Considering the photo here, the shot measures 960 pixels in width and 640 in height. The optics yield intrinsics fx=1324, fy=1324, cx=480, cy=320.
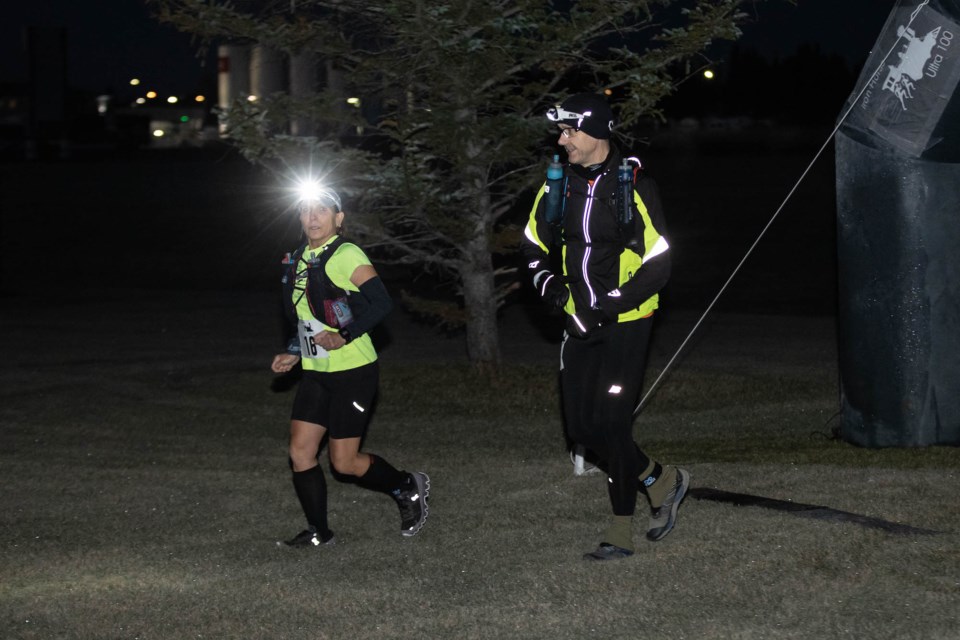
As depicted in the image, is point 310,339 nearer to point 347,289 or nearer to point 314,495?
point 347,289

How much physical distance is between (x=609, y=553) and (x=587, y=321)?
3.50ft

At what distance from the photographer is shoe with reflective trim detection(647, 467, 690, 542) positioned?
6.30 meters

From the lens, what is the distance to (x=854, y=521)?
255 inches

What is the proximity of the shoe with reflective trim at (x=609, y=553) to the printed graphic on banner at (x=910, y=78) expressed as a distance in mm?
3627

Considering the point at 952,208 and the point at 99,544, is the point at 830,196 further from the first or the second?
the point at 99,544

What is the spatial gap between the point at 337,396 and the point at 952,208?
4210mm

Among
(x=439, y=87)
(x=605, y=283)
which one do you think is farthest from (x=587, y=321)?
(x=439, y=87)

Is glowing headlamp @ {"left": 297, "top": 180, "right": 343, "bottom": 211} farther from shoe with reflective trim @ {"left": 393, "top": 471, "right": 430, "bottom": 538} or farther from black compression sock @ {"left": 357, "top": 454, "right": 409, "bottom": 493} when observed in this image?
shoe with reflective trim @ {"left": 393, "top": 471, "right": 430, "bottom": 538}

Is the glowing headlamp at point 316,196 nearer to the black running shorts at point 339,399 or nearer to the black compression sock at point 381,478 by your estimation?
the black running shorts at point 339,399

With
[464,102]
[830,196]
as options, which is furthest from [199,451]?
[830,196]

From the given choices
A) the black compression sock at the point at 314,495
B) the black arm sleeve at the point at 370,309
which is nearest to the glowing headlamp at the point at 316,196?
the black arm sleeve at the point at 370,309

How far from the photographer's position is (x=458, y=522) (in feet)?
23.3

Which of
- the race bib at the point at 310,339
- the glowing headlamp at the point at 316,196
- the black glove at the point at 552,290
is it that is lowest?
the race bib at the point at 310,339

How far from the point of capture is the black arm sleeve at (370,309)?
6309mm
